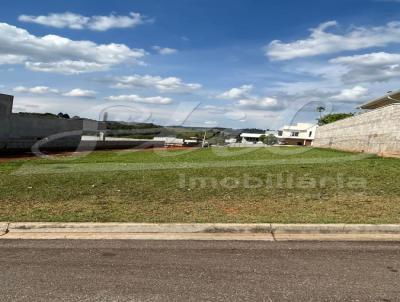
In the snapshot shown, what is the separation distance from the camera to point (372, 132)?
20625 millimetres

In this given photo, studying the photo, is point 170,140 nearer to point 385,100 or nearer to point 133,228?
point 385,100

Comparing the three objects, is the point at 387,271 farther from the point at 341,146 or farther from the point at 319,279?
the point at 341,146

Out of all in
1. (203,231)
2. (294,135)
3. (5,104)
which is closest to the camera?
(203,231)

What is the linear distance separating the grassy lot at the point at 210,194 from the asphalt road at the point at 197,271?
1.35m

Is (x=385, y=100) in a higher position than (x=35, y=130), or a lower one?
higher

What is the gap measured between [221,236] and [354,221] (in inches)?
92.4

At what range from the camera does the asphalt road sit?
4.50 meters

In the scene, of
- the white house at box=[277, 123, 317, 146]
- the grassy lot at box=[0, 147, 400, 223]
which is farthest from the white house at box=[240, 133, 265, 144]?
the grassy lot at box=[0, 147, 400, 223]

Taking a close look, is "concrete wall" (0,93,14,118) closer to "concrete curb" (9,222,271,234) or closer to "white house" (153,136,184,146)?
"white house" (153,136,184,146)

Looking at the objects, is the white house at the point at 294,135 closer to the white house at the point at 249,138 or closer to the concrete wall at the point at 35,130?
the white house at the point at 249,138

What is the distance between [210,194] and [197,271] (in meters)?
4.95

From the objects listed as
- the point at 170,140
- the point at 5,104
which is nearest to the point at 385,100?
the point at 170,140

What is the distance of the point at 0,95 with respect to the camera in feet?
92.7

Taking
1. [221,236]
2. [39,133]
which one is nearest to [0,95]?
[39,133]
